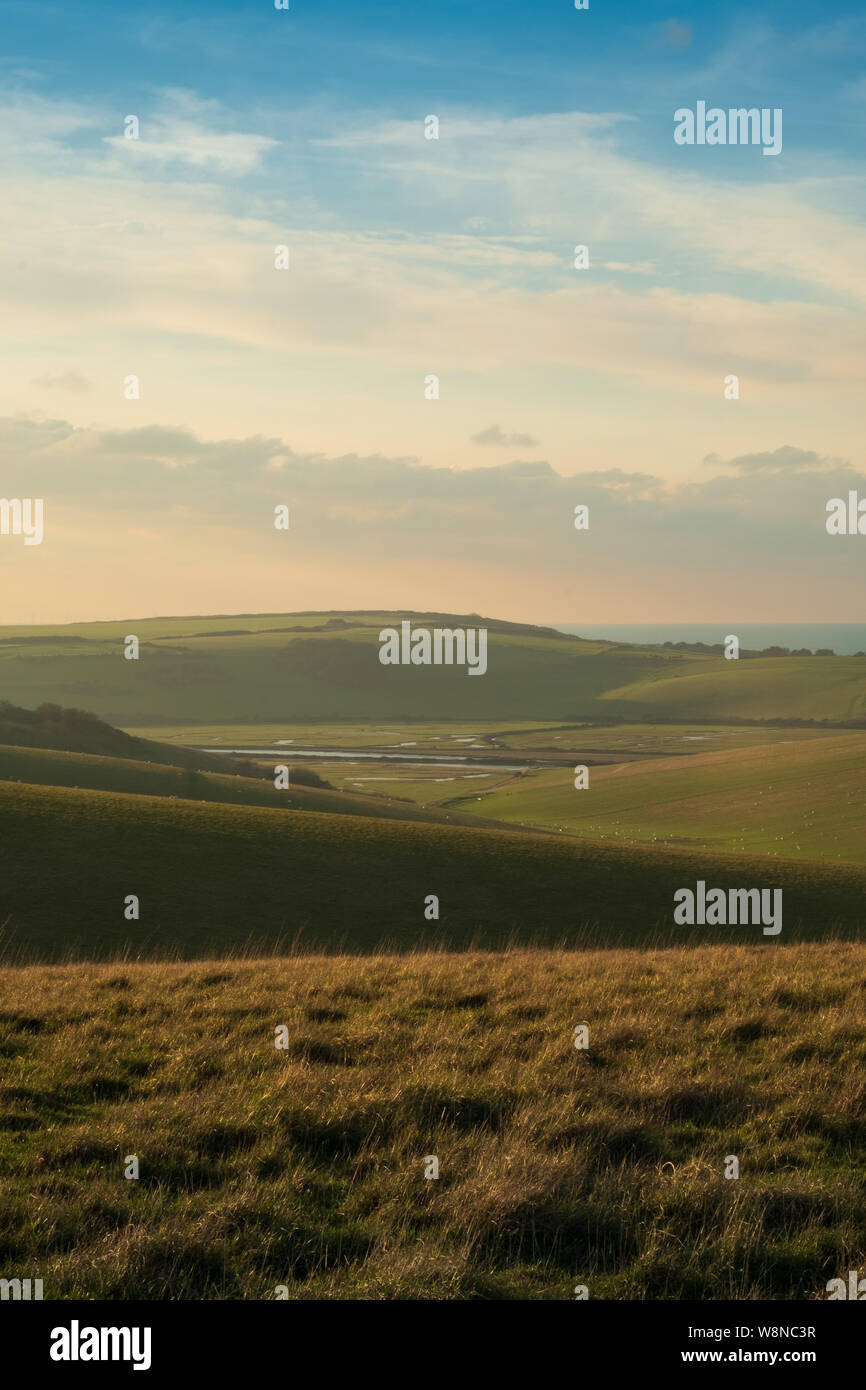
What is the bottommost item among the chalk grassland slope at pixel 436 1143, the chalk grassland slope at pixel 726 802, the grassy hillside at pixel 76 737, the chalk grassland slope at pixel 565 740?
the chalk grassland slope at pixel 436 1143

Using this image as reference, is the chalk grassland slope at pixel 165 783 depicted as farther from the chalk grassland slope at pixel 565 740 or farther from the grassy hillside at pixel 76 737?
the chalk grassland slope at pixel 565 740

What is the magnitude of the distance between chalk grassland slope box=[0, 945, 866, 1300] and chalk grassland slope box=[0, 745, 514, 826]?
121 feet

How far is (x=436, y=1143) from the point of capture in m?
8.82

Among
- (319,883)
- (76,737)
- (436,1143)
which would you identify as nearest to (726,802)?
(76,737)

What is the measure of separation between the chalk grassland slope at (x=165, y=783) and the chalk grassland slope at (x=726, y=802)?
756 inches

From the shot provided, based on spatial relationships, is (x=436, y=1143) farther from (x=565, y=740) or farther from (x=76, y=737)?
(x=565, y=740)

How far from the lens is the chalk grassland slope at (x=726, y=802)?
67688mm

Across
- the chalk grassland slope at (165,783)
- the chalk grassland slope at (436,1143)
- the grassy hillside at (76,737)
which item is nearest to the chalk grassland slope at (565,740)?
the grassy hillside at (76,737)

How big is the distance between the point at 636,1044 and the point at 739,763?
299 ft

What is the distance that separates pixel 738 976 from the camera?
15.7 metres

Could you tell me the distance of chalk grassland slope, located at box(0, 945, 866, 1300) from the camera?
6.99 m
